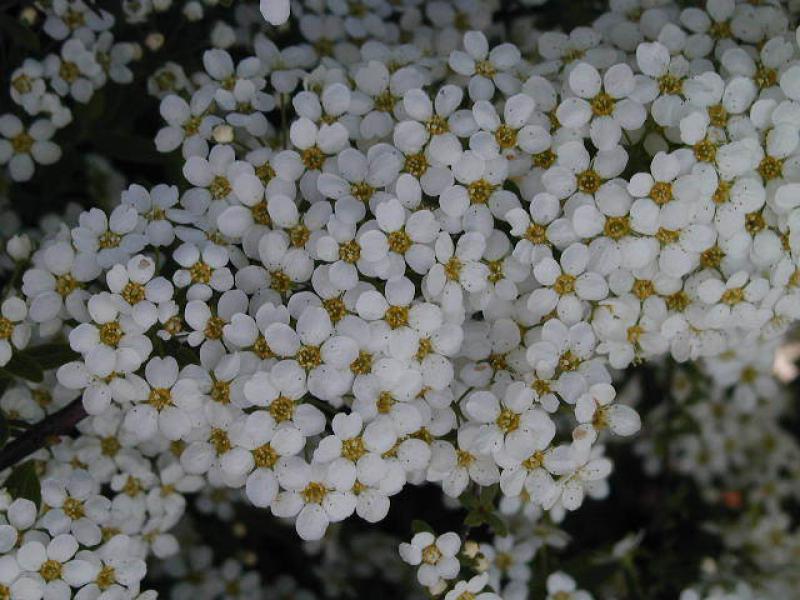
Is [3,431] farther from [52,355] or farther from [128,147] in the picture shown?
[128,147]

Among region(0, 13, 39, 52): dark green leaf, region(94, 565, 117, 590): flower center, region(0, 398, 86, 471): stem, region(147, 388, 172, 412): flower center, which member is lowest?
region(94, 565, 117, 590): flower center

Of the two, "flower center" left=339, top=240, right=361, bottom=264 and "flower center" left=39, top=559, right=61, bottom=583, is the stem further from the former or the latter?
"flower center" left=339, top=240, right=361, bottom=264

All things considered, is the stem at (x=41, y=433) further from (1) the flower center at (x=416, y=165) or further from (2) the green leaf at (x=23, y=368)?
(1) the flower center at (x=416, y=165)

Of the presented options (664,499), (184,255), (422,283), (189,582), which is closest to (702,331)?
A: (422,283)

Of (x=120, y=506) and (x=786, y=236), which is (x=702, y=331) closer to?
(x=786, y=236)

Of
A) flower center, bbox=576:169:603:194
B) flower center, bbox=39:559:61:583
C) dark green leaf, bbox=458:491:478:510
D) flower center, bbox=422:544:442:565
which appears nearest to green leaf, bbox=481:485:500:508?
dark green leaf, bbox=458:491:478:510

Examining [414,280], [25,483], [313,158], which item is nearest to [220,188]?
[313,158]

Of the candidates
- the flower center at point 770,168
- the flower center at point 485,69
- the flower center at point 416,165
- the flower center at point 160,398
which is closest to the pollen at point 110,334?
the flower center at point 160,398
